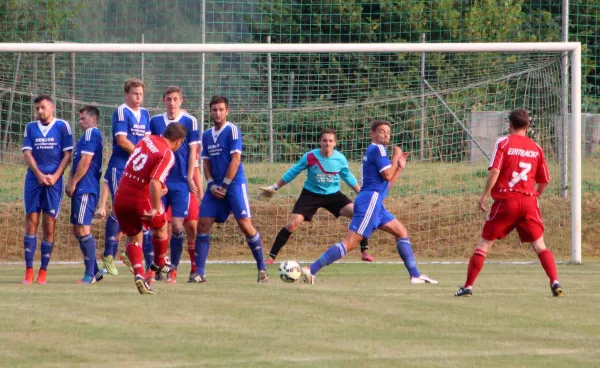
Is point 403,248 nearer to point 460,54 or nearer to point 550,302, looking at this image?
point 550,302

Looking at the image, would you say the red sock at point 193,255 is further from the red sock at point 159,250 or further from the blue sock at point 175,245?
the red sock at point 159,250

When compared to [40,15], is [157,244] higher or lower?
lower

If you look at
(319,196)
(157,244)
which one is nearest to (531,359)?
(157,244)

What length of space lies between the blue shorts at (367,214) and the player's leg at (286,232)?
4.03 m

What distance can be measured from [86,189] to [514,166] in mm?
4817

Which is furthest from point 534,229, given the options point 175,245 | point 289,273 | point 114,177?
point 114,177

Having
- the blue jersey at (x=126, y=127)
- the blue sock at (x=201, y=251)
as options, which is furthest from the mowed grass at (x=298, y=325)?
the blue jersey at (x=126, y=127)

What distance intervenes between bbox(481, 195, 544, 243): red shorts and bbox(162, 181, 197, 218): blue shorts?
3.48 metres

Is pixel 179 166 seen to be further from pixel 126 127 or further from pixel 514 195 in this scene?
pixel 514 195

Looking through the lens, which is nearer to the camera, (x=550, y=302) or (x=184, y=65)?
(x=550, y=302)

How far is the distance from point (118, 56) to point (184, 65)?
117 centimetres

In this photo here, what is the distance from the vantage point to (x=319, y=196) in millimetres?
16250

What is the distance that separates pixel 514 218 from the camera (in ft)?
34.6

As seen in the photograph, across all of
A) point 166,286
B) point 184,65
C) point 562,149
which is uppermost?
point 184,65
